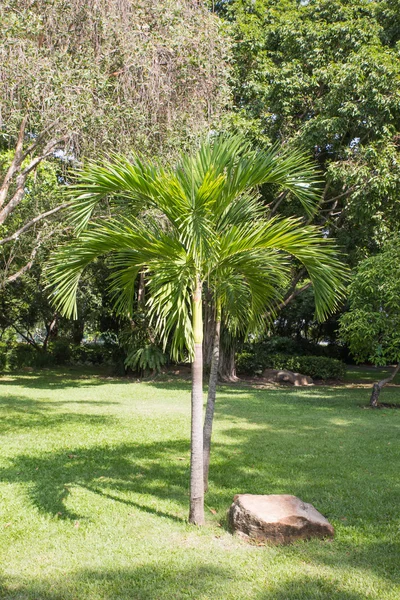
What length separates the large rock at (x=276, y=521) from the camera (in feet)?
14.7

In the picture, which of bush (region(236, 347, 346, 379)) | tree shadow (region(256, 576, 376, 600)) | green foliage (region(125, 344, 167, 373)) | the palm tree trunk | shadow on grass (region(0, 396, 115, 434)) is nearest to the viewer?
tree shadow (region(256, 576, 376, 600))

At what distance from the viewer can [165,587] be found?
3754mm

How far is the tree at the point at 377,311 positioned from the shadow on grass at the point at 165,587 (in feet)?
30.7

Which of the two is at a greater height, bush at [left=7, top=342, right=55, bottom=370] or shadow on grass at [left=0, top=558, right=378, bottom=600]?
bush at [left=7, top=342, right=55, bottom=370]

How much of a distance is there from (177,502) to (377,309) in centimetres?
898

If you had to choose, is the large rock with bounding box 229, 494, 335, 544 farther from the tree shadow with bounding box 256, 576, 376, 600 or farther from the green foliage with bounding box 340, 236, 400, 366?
the green foliage with bounding box 340, 236, 400, 366

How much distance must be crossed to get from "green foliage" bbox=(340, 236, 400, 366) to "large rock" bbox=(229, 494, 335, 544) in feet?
27.5

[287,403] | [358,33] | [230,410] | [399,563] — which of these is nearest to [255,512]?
[399,563]

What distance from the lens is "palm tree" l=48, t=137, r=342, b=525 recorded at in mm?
4754

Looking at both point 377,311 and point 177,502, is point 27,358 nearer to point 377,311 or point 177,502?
point 377,311

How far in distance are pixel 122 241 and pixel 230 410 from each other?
24.8ft

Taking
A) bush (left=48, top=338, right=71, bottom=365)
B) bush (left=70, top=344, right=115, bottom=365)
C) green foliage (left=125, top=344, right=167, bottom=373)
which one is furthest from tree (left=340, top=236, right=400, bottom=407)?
bush (left=70, top=344, right=115, bottom=365)

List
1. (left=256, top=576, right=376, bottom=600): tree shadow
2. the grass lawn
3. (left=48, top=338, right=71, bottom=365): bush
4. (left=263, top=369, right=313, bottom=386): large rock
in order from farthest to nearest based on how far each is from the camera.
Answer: (left=48, top=338, right=71, bottom=365): bush → (left=263, top=369, right=313, bottom=386): large rock → the grass lawn → (left=256, top=576, right=376, bottom=600): tree shadow

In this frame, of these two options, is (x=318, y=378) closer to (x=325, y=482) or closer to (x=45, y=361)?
(x=45, y=361)
